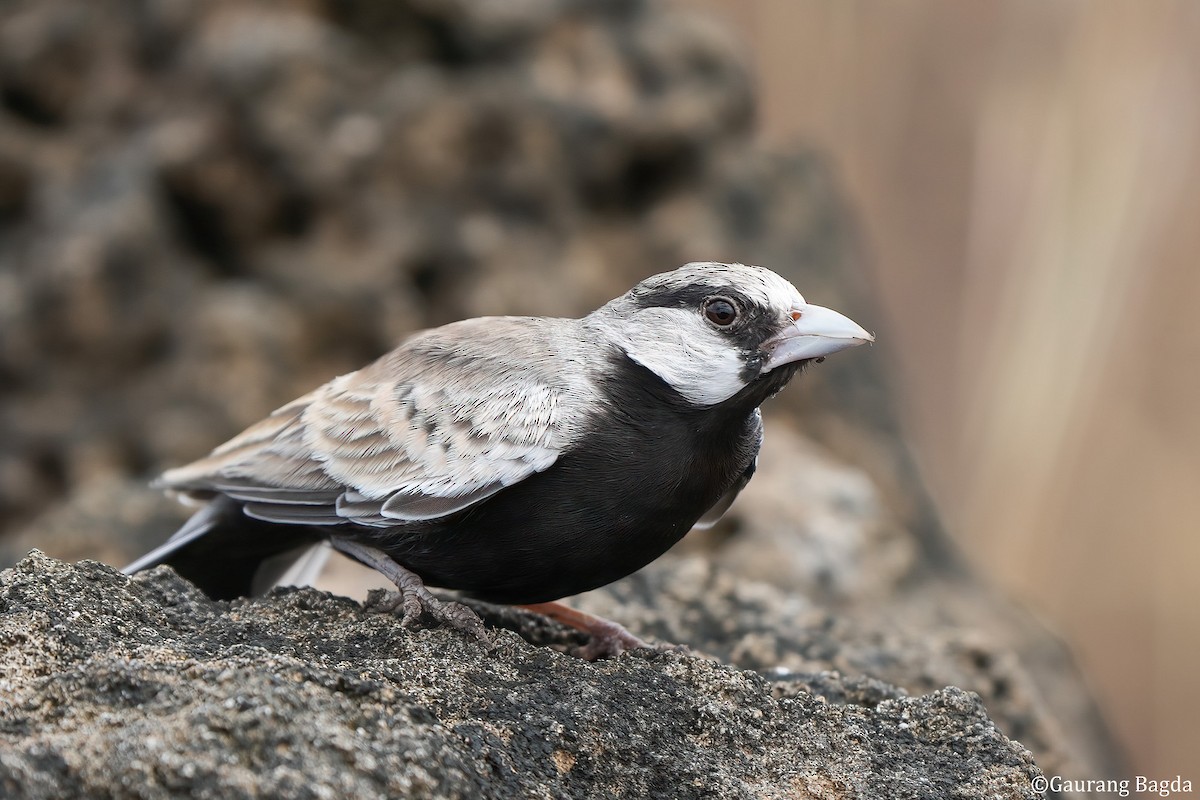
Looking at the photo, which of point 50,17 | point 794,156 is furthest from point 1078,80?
point 50,17

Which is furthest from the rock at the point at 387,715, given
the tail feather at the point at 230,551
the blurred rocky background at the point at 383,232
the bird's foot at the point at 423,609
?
the blurred rocky background at the point at 383,232

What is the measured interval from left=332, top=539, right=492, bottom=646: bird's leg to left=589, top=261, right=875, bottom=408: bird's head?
0.97 m

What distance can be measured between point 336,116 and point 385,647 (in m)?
4.83

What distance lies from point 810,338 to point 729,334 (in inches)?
10.2

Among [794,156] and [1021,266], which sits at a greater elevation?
[794,156]

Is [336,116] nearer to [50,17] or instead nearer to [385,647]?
[50,17]

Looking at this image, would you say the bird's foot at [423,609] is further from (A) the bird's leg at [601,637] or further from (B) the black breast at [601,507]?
(A) the bird's leg at [601,637]

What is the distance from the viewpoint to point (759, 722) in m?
3.22

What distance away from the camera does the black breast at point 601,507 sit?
139 inches

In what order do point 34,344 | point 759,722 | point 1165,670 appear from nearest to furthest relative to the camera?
point 759,722, point 34,344, point 1165,670

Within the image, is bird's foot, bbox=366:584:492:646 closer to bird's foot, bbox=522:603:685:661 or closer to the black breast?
the black breast

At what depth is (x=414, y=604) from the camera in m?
3.62

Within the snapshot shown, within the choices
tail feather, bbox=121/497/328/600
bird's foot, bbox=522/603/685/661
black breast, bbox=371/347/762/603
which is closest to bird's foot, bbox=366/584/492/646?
black breast, bbox=371/347/762/603

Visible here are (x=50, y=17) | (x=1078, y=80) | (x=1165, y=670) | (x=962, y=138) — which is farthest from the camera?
(x=962, y=138)
